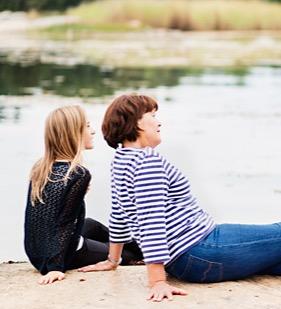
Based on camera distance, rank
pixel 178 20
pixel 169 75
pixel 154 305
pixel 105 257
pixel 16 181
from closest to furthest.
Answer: pixel 154 305 → pixel 105 257 → pixel 16 181 → pixel 169 75 → pixel 178 20

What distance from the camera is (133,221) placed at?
9.61 ft

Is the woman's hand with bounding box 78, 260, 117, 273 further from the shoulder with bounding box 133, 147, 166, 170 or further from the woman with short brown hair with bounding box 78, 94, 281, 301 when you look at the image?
the shoulder with bounding box 133, 147, 166, 170

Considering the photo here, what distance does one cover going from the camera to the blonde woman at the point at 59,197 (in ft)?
10.1

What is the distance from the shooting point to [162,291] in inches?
108

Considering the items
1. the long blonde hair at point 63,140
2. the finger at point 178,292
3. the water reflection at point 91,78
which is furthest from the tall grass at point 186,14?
the finger at point 178,292

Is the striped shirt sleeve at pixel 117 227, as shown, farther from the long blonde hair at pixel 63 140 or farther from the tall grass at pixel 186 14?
the tall grass at pixel 186 14

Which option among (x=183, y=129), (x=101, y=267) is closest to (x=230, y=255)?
(x=101, y=267)

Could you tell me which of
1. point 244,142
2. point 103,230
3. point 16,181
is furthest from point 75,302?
point 244,142

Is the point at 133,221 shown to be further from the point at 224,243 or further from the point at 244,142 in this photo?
the point at 244,142

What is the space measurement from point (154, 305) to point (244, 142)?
4164 millimetres

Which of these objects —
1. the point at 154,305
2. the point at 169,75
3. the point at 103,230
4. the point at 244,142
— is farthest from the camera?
the point at 169,75

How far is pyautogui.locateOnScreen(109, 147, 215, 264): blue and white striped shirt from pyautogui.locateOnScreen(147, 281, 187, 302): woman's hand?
0.07 m

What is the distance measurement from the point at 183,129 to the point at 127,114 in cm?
436

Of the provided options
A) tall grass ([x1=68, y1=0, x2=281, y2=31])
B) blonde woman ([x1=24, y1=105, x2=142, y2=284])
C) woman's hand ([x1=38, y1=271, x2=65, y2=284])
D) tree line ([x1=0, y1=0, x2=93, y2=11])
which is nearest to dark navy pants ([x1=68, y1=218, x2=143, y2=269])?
blonde woman ([x1=24, y1=105, x2=142, y2=284])
